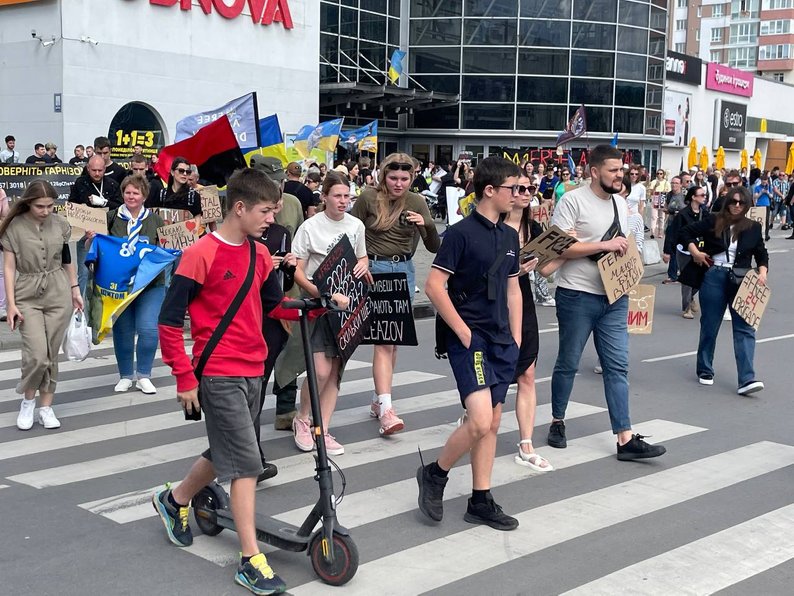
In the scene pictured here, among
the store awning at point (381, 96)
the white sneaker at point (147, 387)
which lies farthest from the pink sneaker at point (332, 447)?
the store awning at point (381, 96)

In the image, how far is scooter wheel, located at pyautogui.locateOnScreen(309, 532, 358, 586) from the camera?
4.47 meters

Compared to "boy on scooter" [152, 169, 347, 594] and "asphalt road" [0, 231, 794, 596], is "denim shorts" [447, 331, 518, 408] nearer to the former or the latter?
"asphalt road" [0, 231, 794, 596]

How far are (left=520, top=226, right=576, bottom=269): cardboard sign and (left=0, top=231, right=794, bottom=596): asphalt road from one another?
4.40 feet

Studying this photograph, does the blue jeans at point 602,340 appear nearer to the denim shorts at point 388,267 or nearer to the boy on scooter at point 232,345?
the denim shorts at point 388,267

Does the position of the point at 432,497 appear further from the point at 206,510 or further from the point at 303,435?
the point at 303,435

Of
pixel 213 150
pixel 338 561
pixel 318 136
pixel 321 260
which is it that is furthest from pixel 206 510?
pixel 318 136

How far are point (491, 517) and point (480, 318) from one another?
1.05 meters

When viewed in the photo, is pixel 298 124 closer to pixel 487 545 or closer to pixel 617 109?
pixel 617 109

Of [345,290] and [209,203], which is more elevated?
[209,203]

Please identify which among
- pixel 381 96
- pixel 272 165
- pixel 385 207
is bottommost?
pixel 385 207

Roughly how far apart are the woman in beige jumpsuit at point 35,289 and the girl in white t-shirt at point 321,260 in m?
1.92

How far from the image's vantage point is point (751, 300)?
352 inches

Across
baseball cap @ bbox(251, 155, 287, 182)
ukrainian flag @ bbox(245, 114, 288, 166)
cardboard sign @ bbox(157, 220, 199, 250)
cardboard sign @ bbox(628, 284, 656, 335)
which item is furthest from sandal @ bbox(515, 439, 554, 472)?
ukrainian flag @ bbox(245, 114, 288, 166)

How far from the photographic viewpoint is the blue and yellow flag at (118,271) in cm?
849
